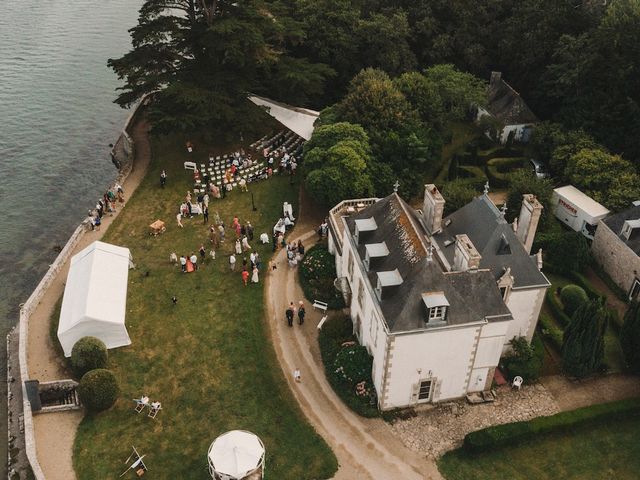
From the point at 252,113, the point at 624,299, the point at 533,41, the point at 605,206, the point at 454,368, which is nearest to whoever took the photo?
the point at 454,368

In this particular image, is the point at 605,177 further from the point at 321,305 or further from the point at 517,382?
the point at 321,305

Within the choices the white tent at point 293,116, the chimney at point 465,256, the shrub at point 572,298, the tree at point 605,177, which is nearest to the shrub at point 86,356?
the chimney at point 465,256

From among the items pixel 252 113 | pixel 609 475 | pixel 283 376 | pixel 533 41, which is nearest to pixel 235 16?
pixel 252 113

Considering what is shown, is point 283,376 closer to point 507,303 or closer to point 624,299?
point 507,303

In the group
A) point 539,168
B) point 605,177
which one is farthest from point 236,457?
point 539,168

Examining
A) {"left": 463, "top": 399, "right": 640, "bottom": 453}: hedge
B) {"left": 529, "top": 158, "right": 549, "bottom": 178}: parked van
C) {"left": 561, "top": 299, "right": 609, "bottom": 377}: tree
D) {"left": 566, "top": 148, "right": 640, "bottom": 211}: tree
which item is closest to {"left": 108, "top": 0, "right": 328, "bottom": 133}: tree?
{"left": 529, "top": 158, "right": 549, "bottom": 178}: parked van
